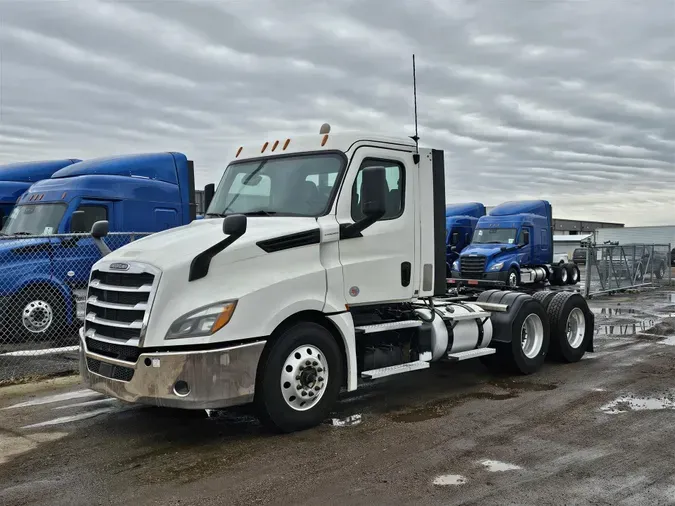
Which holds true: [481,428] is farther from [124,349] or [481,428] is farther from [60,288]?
[60,288]

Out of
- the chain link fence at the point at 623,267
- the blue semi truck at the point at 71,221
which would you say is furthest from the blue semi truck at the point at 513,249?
the blue semi truck at the point at 71,221

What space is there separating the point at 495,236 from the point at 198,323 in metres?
21.0

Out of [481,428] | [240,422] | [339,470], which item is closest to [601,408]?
[481,428]

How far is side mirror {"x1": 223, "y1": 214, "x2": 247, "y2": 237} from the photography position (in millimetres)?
5340

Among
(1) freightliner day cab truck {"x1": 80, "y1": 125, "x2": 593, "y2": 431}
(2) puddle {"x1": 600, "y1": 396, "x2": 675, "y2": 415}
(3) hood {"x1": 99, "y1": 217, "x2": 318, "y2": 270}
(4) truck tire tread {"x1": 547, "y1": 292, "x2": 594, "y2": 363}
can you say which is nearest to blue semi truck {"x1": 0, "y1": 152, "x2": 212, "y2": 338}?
(3) hood {"x1": 99, "y1": 217, "x2": 318, "y2": 270}

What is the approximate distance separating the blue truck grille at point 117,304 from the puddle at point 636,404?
4.80 meters

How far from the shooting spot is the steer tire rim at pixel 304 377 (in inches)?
225

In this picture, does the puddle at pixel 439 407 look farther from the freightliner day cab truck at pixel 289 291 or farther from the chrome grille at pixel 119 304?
the chrome grille at pixel 119 304

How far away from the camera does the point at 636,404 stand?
6.86m

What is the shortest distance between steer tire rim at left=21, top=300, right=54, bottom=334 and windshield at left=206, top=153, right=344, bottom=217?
17.7ft

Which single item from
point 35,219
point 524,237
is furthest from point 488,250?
point 35,219

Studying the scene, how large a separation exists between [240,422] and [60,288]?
6.27 metres

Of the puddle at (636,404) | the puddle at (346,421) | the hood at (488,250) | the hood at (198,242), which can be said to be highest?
the hood at (198,242)

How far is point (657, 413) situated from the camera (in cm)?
651
